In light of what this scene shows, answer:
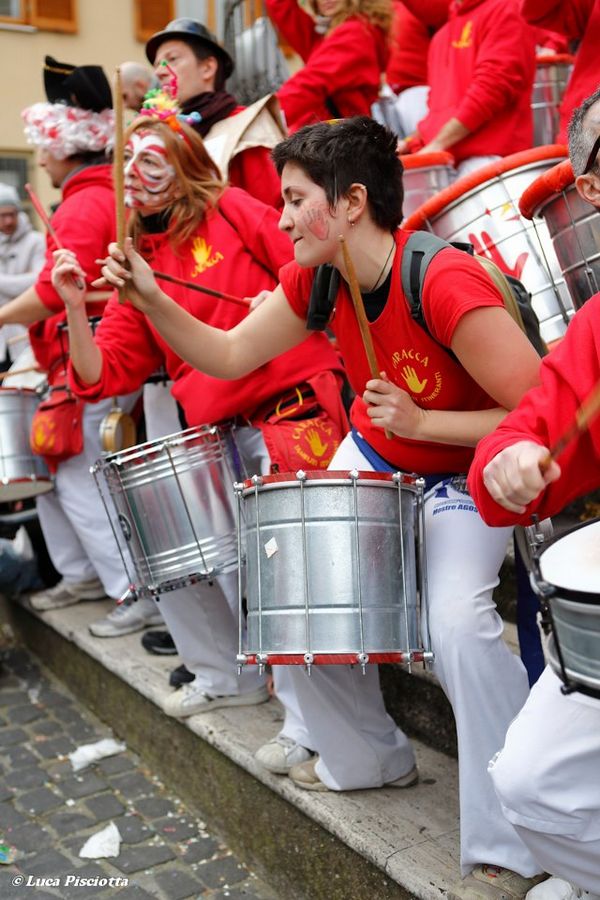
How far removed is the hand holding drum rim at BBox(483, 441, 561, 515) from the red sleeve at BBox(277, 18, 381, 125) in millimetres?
3586

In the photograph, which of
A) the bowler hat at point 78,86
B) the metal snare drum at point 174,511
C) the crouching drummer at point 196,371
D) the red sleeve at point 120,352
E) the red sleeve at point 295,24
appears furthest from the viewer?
the red sleeve at point 295,24

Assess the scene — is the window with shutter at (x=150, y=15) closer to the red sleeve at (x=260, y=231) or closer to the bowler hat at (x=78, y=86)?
the bowler hat at (x=78, y=86)

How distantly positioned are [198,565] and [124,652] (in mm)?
1306

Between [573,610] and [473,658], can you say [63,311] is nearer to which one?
[473,658]

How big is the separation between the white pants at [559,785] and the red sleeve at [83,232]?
2847 millimetres

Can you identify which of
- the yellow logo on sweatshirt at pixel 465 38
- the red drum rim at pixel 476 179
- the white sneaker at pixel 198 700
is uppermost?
the yellow logo on sweatshirt at pixel 465 38

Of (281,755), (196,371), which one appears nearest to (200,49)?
(196,371)

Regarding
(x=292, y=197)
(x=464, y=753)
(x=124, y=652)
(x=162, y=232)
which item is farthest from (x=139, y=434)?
(x=464, y=753)

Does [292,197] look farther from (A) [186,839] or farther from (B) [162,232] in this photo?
(A) [186,839]

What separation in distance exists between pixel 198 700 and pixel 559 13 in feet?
9.05

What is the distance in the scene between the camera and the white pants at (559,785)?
1.91m

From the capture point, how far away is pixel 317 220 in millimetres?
2643

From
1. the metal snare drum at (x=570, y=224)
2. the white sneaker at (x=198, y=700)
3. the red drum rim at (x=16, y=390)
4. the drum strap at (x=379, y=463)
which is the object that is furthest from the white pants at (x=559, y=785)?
the red drum rim at (x=16, y=390)

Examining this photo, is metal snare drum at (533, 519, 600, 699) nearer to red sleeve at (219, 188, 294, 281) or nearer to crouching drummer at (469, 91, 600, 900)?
crouching drummer at (469, 91, 600, 900)
